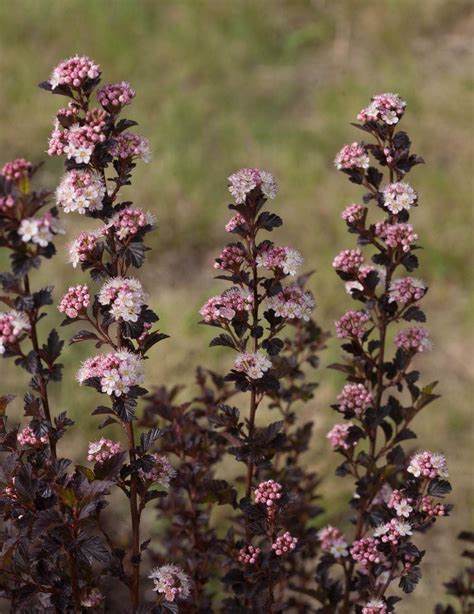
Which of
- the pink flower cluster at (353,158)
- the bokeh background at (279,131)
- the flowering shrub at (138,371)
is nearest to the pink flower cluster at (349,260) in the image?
the flowering shrub at (138,371)

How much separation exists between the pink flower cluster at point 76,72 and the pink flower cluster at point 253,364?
666 mm

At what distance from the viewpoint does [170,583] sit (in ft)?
6.12

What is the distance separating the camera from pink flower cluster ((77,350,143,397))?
5.57 feet

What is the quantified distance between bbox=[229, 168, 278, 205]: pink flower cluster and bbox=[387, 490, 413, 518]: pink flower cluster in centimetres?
72

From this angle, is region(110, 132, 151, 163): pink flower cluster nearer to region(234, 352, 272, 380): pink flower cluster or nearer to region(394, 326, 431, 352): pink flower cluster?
region(234, 352, 272, 380): pink flower cluster

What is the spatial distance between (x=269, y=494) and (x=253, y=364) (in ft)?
0.93

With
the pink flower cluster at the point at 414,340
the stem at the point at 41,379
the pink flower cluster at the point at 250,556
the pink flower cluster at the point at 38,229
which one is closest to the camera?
the pink flower cluster at the point at 38,229

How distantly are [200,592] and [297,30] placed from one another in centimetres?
570

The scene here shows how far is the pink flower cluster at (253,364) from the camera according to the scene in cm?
187

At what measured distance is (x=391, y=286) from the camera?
2.14 m

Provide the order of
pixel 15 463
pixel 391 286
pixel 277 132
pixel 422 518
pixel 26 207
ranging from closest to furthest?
pixel 26 207 < pixel 15 463 < pixel 422 518 < pixel 391 286 < pixel 277 132

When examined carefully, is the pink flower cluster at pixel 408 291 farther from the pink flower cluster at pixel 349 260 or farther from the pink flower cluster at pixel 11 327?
the pink flower cluster at pixel 11 327

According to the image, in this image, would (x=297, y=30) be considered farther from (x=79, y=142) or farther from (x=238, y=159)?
(x=79, y=142)

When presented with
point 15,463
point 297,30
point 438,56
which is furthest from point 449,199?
point 15,463
